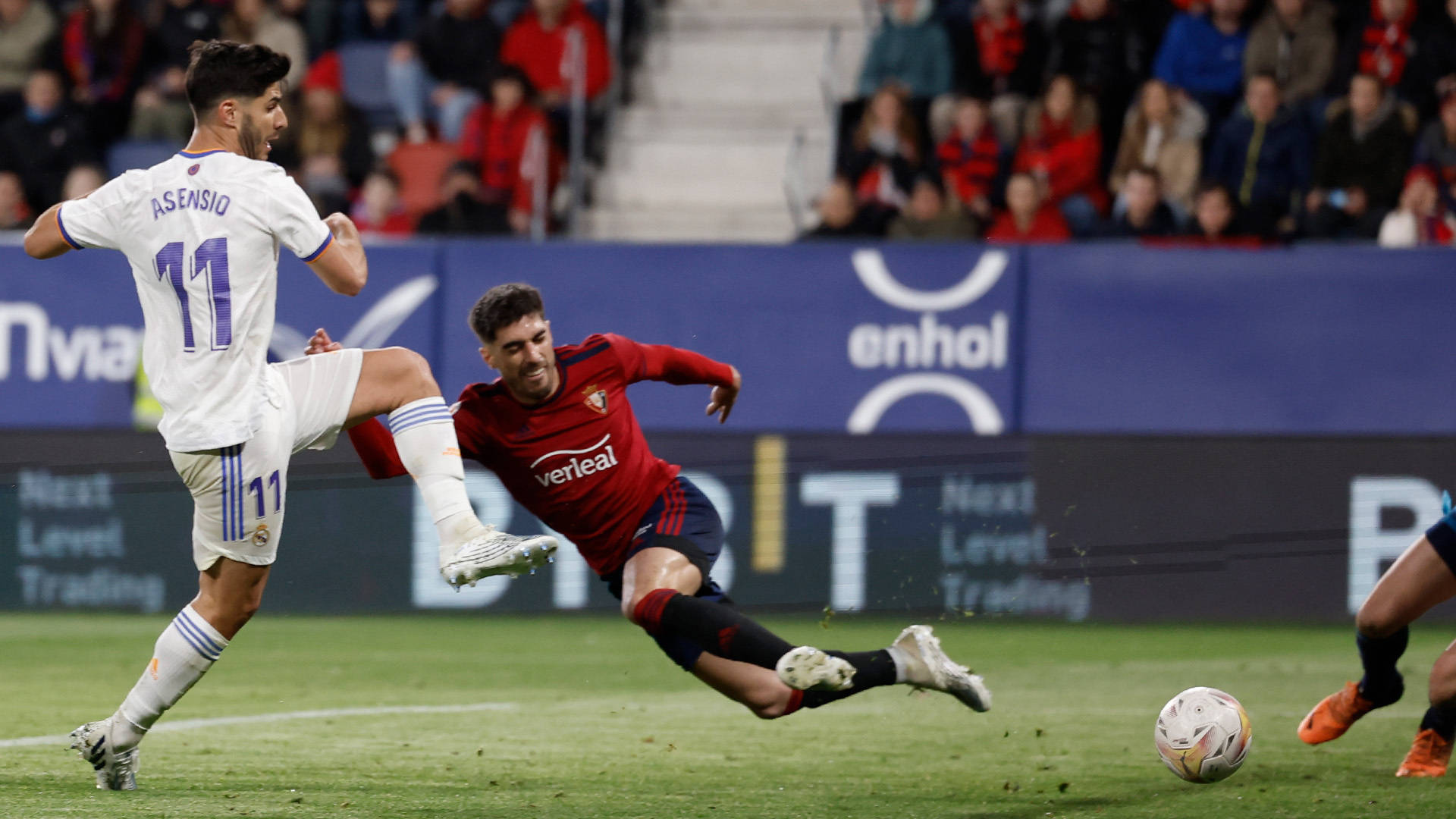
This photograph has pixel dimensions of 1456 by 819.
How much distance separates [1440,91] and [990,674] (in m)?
5.79

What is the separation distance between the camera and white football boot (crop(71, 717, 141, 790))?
5367 millimetres

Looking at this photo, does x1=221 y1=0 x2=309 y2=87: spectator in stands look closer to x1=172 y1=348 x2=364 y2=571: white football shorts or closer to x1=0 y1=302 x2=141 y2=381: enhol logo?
x1=0 y1=302 x2=141 y2=381: enhol logo

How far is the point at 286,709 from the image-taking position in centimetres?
746

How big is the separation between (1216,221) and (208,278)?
7685 millimetres

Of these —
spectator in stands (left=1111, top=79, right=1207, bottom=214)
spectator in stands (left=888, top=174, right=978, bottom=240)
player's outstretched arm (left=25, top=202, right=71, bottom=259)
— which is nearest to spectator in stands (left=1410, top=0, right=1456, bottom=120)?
spectator in stands (left=1111, top=79, right=1207, bottom=214)

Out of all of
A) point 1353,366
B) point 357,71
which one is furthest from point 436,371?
point 1353,366

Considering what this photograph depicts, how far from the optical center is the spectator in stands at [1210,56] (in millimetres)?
12711

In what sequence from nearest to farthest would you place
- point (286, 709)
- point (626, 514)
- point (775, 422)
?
point (626, 514)
point (286, 709)
point (775, 422)

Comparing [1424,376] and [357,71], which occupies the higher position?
[357,71]

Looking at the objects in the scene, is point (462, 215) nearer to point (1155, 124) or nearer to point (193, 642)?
point (1155, 124)

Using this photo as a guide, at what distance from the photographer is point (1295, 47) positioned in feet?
41.4

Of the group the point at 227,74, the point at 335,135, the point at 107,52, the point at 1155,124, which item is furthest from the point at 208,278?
the point at 107,52

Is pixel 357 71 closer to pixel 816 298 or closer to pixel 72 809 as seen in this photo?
pixel 816 298

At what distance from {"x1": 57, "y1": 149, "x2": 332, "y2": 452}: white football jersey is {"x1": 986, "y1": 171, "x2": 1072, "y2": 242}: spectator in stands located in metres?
7.45
